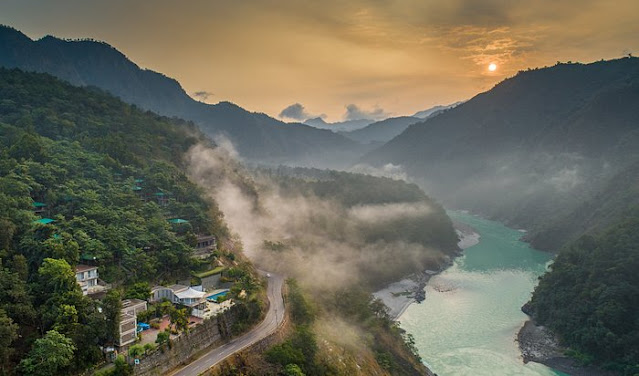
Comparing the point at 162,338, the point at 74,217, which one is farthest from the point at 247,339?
the point at 74,217

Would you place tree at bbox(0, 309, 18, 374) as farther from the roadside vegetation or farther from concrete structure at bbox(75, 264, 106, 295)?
concrete structure at bbox(75, 264, 106, 295)

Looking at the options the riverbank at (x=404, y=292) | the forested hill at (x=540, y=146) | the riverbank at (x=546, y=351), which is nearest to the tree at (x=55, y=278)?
the riverbank at (x=404, y=292)

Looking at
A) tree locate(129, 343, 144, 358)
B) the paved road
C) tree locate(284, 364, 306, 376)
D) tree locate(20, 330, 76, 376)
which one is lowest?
tree locate(284, 364, 306, 376)

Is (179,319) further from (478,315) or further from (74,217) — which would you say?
(478,315)

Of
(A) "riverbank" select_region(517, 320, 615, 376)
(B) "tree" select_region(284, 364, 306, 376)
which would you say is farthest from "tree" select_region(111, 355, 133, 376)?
(A) "riverbank" select_region(517, 320, 615, 376)

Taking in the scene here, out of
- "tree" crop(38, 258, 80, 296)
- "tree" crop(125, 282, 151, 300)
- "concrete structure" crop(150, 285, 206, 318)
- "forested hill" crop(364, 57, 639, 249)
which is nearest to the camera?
"tree" crop(38, 258, 80, 296)

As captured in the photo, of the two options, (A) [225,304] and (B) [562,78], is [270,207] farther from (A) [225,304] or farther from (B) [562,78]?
(B) [562,78]

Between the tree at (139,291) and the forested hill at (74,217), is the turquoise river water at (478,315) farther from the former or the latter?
the tree at (139,291)
